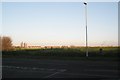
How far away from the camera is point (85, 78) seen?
14422 millimetres

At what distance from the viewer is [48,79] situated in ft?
46.5

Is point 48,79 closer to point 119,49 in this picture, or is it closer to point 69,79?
point 69,79

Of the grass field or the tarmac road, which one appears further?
the grass field

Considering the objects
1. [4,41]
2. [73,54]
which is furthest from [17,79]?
[4,41]

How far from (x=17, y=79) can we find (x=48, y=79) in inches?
67.3

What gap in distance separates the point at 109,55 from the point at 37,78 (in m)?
22.8

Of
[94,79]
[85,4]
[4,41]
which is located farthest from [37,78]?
[4,41]

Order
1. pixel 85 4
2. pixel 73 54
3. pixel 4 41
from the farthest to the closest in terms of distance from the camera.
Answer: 1. pixel 4 41
2. pixel 73 54
3. pixel 85 4

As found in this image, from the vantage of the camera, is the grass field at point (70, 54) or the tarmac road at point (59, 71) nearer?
the tarmac road at point (59, 71)

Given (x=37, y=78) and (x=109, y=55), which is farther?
(x=109, y=55)

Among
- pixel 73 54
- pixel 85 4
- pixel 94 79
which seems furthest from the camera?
pixel 73 54

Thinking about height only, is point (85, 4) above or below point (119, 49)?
above

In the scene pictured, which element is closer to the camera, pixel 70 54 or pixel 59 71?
pixel 59 71

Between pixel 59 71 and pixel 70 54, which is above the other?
pixel 70 54
